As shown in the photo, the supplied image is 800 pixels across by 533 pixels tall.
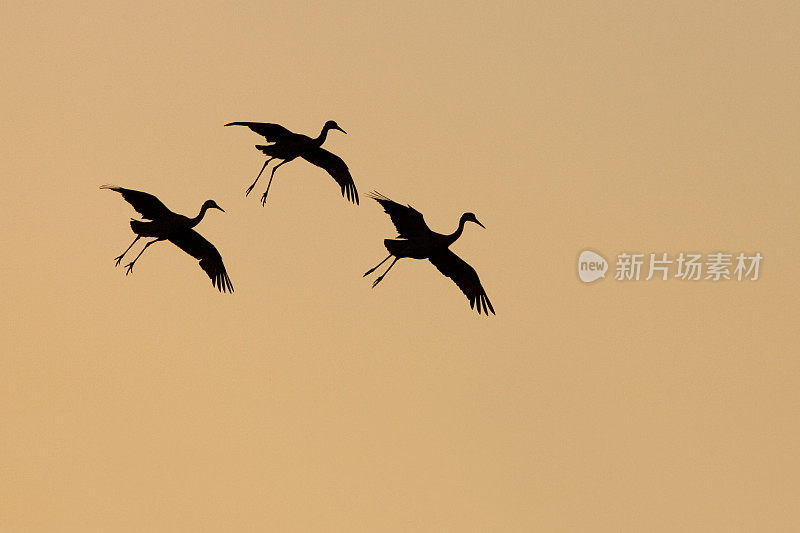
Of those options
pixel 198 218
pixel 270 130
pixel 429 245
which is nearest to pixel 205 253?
pixel 198 218

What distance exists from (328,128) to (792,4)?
1.72m

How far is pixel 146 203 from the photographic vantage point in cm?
354

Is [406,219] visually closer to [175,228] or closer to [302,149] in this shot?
[302,149]

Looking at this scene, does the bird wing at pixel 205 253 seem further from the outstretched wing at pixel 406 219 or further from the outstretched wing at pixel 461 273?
the outstretched wing at pixel 461 273

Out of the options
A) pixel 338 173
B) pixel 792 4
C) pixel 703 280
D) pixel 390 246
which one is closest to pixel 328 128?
pixel 338 173

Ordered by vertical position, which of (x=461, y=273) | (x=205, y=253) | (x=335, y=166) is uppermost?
(x=335, y=166)

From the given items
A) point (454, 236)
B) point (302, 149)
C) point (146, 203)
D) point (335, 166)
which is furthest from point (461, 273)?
point (146, 203)

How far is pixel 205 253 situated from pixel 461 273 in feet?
Answer: 2.81

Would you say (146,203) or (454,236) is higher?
(454,236)

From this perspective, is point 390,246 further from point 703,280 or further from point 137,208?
point 703,280

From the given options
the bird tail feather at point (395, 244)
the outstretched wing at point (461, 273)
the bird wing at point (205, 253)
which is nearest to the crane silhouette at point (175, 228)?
the bird wing at point (205, 253)

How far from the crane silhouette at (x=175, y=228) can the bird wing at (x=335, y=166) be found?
1.15 feet

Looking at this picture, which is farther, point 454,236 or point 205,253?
point 205,253

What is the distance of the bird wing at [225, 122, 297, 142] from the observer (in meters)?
3.51
